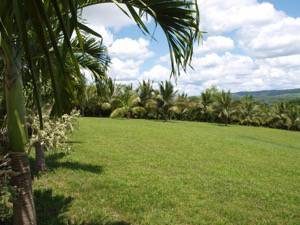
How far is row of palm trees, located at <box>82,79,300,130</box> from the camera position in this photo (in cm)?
4094

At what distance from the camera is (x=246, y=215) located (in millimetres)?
8141

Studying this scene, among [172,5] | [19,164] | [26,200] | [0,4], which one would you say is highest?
[172,5]

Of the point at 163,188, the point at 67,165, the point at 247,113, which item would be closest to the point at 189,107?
the point at 247,113

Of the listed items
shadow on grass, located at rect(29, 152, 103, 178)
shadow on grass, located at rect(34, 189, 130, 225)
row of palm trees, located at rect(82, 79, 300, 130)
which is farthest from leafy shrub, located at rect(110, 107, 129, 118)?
shadow on grass, located at rect(34, 189, 130, 225)

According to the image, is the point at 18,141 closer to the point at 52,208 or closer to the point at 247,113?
the point at 52,208

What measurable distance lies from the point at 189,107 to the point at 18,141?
4126cm

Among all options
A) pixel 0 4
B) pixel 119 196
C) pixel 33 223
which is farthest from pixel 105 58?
pixel 0 4

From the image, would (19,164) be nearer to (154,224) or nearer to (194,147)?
(154,224)

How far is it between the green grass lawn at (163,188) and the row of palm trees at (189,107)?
23.9 m

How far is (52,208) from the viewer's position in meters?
7.98

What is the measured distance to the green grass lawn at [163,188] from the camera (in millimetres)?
7809

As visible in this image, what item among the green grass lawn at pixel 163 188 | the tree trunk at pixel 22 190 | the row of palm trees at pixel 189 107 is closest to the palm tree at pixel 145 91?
the row of palm trees at pixel 189 107

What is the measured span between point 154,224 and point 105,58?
3.89 m

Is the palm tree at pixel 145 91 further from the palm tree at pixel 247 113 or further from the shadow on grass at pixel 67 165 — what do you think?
the shadow on grass at pixel 67 165
